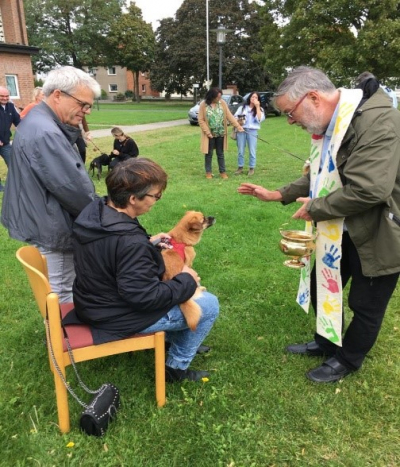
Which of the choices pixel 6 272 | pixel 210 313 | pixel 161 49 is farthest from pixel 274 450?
pixel 161 49

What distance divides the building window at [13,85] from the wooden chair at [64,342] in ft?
66.4

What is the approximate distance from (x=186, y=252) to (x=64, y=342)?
1.29 meters

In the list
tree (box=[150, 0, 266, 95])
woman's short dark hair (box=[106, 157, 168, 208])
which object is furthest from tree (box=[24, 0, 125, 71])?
woman's short dark hair (box=[106, 157, 168, 208])

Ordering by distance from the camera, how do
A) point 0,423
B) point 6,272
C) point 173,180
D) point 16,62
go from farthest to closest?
point 16,62, point 173,180, point 6,272, point 0,423

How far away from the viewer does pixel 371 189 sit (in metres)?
2.27

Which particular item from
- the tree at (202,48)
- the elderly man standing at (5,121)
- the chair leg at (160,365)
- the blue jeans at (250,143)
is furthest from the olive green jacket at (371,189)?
the tree at (202,48)

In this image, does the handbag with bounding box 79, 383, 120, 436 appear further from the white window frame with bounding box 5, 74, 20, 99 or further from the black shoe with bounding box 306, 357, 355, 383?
the white window frame with bounding box 5, 74, 20, 99

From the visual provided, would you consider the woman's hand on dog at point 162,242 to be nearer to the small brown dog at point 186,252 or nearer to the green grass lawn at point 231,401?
the small brown dog at point 186,252

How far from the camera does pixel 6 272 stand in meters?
4.71

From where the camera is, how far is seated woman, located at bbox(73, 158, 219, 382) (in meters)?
2.26

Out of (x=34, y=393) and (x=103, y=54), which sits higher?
(x=103, y=54)

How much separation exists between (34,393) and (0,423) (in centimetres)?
30

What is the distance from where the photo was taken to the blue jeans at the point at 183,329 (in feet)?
8.55

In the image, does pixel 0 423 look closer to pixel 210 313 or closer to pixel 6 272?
pixel 210 313
